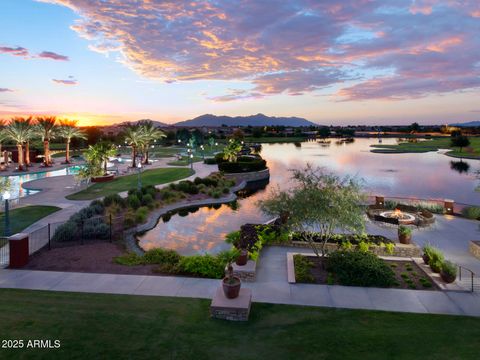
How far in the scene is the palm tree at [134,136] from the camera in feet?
169

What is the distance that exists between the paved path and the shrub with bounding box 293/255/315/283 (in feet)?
1.58

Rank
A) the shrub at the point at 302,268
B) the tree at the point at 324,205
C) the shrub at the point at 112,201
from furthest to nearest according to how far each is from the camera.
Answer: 1. the shrub at the point at 112,201
2. the tree at the point at 324,205
3. the shrub at the point at 302,268

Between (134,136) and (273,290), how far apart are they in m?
44.0

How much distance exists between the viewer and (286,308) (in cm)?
1094

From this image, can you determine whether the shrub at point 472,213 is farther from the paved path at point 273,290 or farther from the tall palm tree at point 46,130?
the tall palm tree at point 46,130

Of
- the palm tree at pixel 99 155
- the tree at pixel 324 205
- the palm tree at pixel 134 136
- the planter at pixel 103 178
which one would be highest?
the palm tree at pixel 134 136

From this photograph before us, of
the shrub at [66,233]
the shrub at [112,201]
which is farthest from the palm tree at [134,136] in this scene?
the shrub at [66,233]

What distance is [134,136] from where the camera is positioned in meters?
51.6

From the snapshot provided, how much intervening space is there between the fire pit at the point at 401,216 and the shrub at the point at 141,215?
16659mm

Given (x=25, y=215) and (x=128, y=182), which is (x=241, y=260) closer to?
(x=25, y=215)

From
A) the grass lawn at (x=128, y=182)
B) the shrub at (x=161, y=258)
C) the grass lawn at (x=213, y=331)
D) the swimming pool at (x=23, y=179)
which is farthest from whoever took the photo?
the grass lawn at (x=128, y=182)

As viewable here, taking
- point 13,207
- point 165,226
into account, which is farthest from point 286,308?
point 13,207

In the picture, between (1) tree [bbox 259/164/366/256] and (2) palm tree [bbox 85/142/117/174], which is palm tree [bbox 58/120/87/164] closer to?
(2) palm tree [bbox 85/142/117/174]

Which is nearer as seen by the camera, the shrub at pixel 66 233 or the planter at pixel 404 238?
the planter at pixel 404 238
